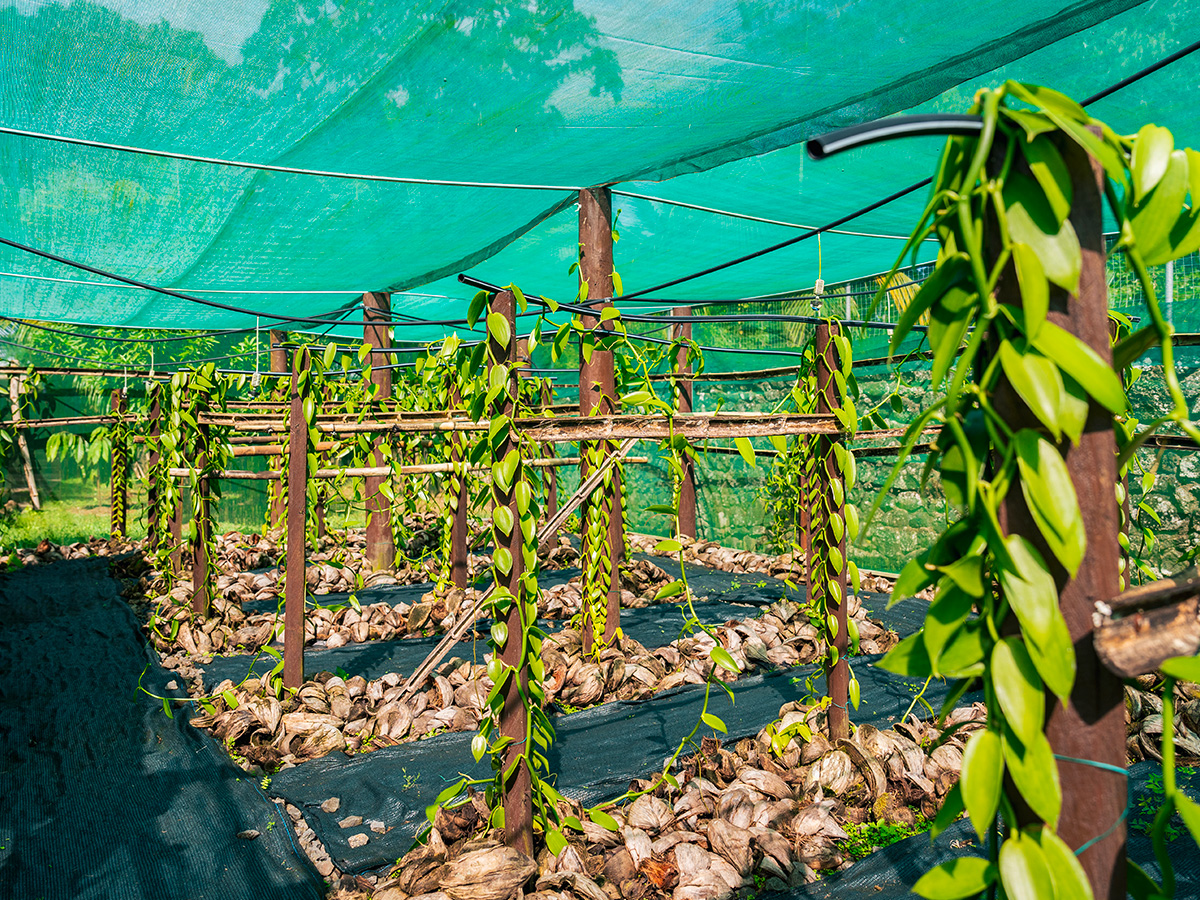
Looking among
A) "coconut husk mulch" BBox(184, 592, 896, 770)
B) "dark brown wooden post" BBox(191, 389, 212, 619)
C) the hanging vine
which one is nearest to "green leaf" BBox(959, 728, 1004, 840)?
the hanging vine

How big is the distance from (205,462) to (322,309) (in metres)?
2.10

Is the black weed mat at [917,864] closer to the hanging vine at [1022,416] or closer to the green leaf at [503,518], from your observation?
the green leaf at [503,518]

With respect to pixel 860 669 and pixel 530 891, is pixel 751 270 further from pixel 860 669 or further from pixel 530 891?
pixel 530 891

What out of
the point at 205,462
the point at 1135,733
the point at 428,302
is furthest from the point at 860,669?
the point at 428,302

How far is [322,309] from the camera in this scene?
610 cm

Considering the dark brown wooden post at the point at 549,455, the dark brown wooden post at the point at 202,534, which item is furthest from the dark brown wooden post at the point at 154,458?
the dark brown wooden post at the point at 549,455

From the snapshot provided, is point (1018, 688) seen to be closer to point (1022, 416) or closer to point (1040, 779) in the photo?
point (1040, 779)

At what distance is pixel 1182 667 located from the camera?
56cm

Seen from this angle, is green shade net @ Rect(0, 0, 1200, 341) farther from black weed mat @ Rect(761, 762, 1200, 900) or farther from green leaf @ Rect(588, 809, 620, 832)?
green leaf @ Rect(588, 809, 620, 832)

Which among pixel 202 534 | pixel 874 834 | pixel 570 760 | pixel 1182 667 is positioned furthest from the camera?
pixel 202 534

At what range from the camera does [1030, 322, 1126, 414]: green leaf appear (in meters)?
0.57

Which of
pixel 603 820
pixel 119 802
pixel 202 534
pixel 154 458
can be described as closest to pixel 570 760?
pixel 603 820

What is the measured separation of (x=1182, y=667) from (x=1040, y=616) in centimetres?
10

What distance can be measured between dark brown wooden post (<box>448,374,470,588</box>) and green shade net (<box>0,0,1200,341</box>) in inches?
45.9
